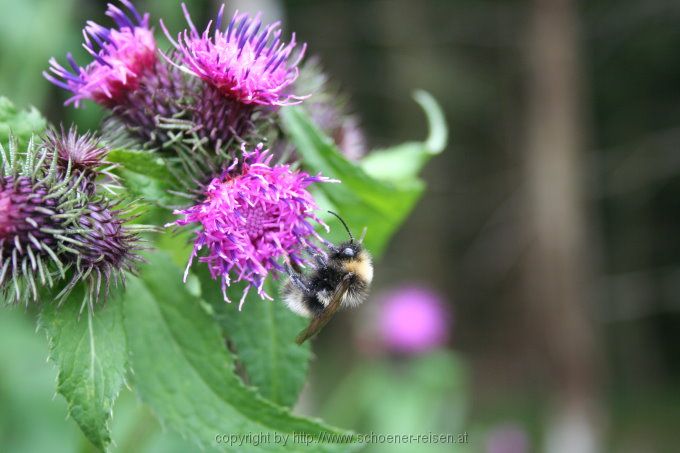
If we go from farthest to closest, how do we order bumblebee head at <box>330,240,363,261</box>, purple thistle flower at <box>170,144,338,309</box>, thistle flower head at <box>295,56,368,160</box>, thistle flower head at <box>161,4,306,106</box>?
1. thistle flower head at <box>295,56,368,160</box>
2. bumblebee head at <box>330,240,363,261</box>
3. thistle flower head at <box>161,4,306,106</box>
4. purple thistle flower at <box>170,144,338,309</box>

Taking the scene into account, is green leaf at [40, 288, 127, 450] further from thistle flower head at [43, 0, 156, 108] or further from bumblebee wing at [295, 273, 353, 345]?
thistle flower head at [43, 0, 156, 108]

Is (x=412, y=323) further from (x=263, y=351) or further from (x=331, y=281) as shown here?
(x=263, y=351)

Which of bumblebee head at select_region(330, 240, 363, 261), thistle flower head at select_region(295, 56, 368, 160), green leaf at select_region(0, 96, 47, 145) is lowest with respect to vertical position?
green leaf at select_region(0, 96, 47, 145)

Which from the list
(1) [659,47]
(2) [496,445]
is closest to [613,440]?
(1) [659,47]

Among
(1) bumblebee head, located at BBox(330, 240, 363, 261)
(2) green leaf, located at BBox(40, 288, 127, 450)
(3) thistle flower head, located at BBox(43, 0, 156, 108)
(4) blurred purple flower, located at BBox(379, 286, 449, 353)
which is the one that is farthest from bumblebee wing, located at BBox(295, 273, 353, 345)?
(4) blurred purple flower, located at BBox(379, 286, 449, 353)

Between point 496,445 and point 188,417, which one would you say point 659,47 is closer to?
point 496,445

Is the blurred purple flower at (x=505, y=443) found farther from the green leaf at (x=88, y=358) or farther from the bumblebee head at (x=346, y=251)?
the green leaf at (x=88, y=358)

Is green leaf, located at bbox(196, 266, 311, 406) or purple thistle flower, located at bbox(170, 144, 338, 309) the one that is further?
green leaf, located at bbox(196, 266, 311, 406)

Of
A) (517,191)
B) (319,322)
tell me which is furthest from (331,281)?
(517,191)
